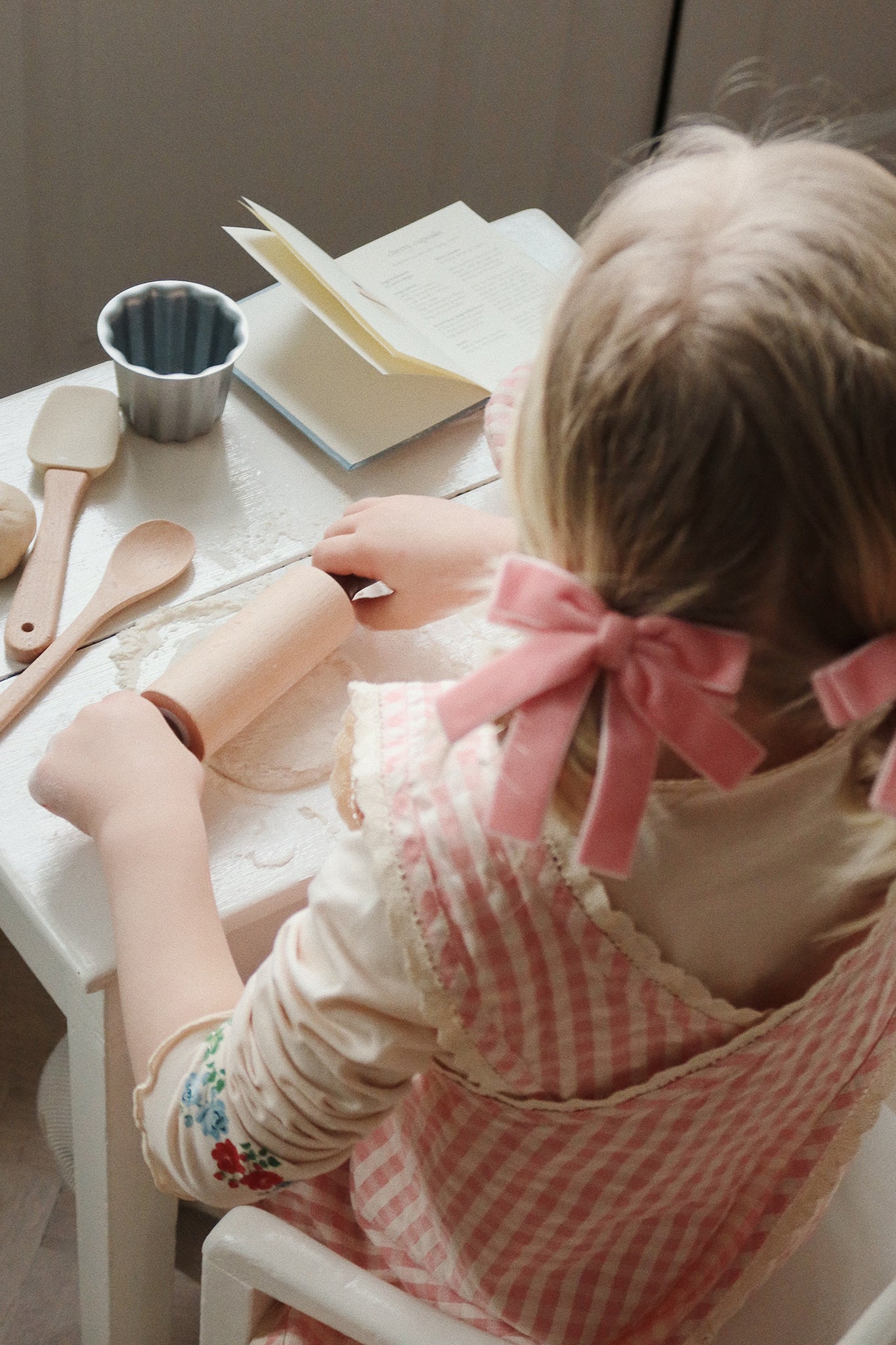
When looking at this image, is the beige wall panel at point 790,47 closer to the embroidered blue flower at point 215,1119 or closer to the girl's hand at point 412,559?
the girl's hand at point 412,559

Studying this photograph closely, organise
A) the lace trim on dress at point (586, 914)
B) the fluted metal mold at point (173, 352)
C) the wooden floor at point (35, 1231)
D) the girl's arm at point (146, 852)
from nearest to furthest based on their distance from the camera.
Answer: the lace trim on dress at point (586, 914) < the girl's arm at point (146, 852) < the fluted metal mold at point (173, 352) < the wooden floor at point (35, 1231)

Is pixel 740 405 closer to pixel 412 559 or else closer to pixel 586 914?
pixel 586 914

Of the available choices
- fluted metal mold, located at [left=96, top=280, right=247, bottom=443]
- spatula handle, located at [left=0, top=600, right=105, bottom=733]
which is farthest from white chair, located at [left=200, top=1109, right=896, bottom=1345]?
fluted metal mold, located at [left=96, top=280, right=247, bottom=443]

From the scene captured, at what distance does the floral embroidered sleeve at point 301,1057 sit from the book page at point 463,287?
537 mm

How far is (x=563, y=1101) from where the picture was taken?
62 centimetres

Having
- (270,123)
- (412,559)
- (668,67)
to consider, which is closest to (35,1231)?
(412,559)

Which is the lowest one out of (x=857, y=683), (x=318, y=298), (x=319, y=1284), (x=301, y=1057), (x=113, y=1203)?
(x=113, y=1203)

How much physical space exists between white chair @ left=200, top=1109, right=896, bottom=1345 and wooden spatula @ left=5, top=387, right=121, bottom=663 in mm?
373

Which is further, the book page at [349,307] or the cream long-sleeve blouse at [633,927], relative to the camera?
the book page at [349,307]

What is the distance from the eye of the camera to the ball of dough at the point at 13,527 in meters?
0.83

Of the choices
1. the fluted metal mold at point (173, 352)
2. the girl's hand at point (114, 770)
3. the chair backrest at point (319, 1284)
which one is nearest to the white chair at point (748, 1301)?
the chair backrest at point (319, 1284)

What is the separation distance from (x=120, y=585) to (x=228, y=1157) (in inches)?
14.6

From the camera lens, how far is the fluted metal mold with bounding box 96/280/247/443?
913 millimetres

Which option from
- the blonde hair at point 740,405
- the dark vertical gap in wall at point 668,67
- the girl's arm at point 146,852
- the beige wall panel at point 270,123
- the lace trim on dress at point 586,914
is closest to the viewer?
the blonde hair at point 740,405
